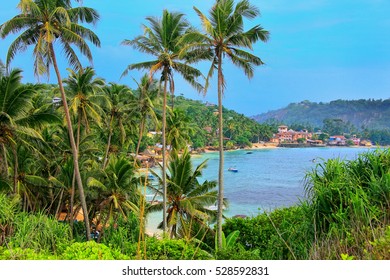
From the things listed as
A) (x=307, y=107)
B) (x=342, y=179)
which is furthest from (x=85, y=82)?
(x=307, y=107)

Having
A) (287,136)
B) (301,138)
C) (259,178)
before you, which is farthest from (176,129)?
(301,138)

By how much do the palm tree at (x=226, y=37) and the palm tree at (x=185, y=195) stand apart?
5.68ft

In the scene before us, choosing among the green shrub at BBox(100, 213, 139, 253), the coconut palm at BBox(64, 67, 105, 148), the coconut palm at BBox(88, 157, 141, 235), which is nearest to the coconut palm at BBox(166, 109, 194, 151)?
the coconut palm at BBox(64, 67, 105, 148)

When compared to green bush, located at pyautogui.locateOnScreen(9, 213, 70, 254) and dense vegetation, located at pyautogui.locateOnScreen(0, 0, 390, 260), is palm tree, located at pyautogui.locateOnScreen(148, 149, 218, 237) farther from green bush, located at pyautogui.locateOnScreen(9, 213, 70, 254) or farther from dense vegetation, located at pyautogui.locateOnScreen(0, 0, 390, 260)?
green bush, located at pyautogui.locateOnScreen(9, 213, 70, 254)

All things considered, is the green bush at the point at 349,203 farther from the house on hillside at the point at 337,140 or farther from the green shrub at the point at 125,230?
the house on hillside at the point at 337,140

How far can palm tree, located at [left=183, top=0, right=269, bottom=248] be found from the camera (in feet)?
40.7

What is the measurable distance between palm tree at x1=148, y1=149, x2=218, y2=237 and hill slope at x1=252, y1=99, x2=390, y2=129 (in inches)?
2814

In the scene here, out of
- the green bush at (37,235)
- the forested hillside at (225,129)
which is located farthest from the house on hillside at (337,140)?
the green bush at (37,235)

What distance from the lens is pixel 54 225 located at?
8781mm

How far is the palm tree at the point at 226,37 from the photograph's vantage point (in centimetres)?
1239

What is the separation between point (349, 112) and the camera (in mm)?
92750

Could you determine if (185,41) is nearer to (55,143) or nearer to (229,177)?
(55,143)

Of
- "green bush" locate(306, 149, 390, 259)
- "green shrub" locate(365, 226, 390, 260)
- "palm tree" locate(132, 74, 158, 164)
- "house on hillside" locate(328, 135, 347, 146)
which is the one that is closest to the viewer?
"green shrub" locate(365, 226, 390, 260)

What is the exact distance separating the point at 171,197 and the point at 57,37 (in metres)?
6.86
